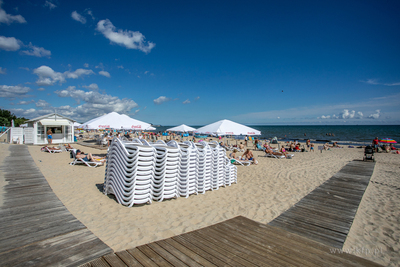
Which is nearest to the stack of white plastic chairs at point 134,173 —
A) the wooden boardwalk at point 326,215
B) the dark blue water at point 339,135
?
the wooden boardwalk at point 326,215

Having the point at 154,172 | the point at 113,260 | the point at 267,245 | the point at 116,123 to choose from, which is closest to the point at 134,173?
the point at 154,172

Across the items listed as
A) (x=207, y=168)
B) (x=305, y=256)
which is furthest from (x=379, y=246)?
(x=207, y=168)

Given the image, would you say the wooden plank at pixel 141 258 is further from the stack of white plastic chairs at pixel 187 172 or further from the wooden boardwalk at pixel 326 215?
the stack of white plastic chairs at pixel 187 172

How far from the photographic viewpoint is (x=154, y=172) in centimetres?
490

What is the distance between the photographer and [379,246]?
11.1 ft

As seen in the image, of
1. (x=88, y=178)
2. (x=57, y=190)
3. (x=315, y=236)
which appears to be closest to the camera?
(x=315, y=236)

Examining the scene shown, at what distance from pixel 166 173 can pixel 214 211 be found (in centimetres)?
150

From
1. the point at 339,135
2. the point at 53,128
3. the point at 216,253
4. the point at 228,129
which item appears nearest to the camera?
the point at 216,253

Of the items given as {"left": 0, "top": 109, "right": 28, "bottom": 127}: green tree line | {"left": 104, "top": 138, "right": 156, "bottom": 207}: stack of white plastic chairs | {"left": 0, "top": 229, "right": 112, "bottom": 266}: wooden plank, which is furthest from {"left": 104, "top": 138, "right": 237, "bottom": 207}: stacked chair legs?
{"left": 0, "top": 109, "right": 28, "bottom": 127}: green tree line

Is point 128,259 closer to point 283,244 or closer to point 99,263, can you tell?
point 99,263

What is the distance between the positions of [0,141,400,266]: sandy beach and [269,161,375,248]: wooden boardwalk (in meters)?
0.23

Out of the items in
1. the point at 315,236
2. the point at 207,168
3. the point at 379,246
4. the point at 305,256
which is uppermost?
the point at 207,168

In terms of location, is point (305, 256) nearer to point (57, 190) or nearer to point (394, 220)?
point (394, 220)

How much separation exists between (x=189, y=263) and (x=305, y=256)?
136 cm
